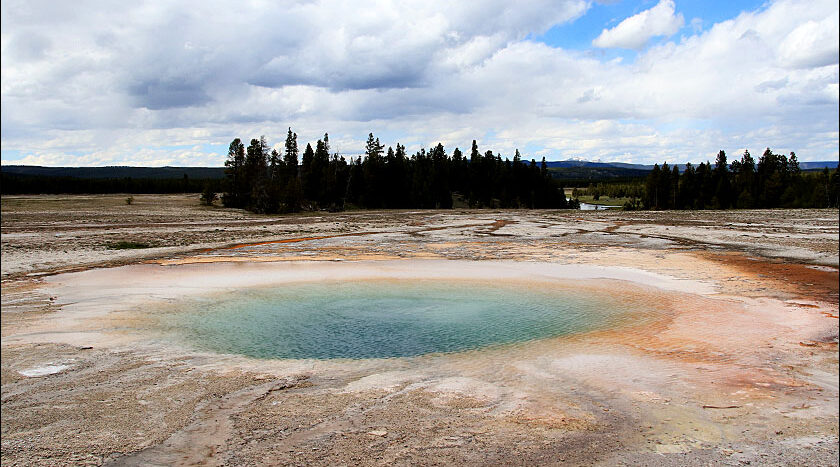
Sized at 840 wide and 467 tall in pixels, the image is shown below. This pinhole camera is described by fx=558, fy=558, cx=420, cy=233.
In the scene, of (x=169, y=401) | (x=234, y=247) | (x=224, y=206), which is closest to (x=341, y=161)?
(x=224, y=206)

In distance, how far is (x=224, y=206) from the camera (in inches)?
2411

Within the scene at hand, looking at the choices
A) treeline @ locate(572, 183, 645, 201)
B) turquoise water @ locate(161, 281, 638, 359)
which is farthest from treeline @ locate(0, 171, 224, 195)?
treeline @ locate(572, 183, 645, 201)

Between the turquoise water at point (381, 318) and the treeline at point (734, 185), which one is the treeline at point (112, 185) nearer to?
the turquoise water at point (381, 318)

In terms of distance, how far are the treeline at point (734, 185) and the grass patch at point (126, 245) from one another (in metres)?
69.9

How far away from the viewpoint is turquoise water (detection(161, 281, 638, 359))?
8656 millimetres

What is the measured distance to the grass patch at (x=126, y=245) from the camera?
20.0 metres

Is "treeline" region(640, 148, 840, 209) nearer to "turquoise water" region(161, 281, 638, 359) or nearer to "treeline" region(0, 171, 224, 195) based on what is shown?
"treeline" region(0, 171, 224, 195)

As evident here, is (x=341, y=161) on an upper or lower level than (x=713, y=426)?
upper

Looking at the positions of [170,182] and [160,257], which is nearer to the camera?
[160,257]

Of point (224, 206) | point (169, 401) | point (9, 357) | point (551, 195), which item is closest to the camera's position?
point (169, 401)

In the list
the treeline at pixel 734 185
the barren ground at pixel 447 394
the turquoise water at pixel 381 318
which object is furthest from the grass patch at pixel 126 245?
the treeline at pixel 734 185

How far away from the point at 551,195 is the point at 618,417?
8153 centimetres

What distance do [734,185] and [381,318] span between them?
84092 mm

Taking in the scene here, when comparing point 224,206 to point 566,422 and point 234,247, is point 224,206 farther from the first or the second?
point 566,422
